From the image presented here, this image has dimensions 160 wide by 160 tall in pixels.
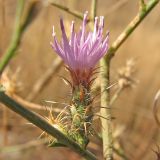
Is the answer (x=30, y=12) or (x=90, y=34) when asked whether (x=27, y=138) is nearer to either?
(x=30, y=12)

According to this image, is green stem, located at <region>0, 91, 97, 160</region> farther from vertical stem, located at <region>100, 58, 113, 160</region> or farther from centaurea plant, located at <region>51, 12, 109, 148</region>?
vertical stem, located at <region>100, 58, 113, 160</region>

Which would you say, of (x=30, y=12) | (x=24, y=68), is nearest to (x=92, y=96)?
(x=30, y=12)

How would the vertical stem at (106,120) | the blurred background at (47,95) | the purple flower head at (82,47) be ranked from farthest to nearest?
the blurred background at (47,95)
the vertical stem at (106,120)
the purple flower head at (82,47)

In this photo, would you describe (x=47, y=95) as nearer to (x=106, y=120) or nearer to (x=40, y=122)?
(x=106, y=120)

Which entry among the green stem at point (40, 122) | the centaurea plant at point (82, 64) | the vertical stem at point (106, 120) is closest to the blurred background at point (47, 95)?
the vertical stem at point (106, 120)

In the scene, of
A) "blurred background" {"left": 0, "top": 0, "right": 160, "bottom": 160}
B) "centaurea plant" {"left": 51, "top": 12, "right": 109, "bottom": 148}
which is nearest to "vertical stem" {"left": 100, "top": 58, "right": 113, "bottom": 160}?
"centaurea plant" {"left": 51, "top": 12, "right": 109, "bottom": 148}

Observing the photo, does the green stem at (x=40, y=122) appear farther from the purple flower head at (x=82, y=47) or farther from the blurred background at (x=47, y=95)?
the blurred background at (x=47, y=95)

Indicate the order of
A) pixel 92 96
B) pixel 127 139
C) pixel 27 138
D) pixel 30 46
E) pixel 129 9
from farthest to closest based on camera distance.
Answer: pixel 129 9, pixel 30 46, pixel 27 138, pixel 127 139, pixel 92 96
